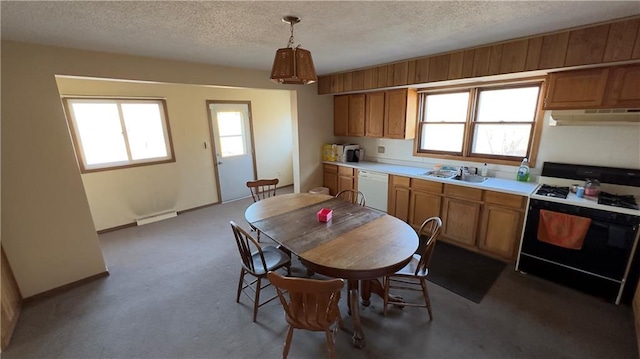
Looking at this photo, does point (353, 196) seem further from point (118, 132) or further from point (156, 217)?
point (118, 132)

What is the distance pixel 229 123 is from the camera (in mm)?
4875

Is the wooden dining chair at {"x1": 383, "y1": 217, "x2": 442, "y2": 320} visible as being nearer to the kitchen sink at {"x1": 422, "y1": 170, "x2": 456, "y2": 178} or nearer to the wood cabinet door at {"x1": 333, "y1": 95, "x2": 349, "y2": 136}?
the kitchen sink at {"x1": 422, "y1": 170, "x2": 456, "y2": 178}

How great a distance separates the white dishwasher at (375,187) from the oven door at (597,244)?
174cm

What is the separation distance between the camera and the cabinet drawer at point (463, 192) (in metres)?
2.95

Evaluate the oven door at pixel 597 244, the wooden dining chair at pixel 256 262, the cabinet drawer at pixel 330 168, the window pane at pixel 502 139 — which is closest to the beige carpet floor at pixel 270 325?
the wooden dining chair at pixel 256 262

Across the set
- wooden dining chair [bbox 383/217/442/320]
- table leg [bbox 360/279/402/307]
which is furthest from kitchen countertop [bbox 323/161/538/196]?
table leg [bbox 360/279/402/307]

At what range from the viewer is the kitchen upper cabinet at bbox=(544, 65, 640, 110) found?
208 centimetres

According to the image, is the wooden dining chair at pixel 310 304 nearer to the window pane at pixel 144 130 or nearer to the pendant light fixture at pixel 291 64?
the pendant light fixture at pixel 291 64

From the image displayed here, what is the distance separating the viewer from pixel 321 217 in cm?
228

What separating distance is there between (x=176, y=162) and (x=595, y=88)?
5.30 meters

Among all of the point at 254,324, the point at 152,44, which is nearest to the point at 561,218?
the point at 254,324

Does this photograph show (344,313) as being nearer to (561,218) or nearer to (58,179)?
(561,218)

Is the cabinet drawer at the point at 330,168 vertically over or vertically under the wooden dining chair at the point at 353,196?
over

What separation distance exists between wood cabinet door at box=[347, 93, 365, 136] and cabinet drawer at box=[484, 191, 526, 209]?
210cm
